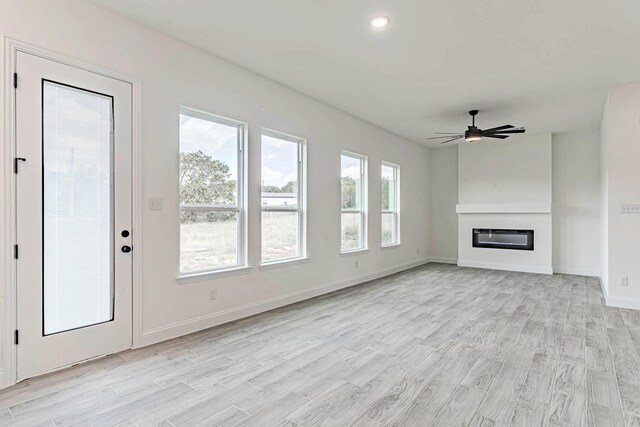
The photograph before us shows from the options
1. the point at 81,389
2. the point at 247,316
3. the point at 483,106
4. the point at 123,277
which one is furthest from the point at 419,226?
the point at 81,389

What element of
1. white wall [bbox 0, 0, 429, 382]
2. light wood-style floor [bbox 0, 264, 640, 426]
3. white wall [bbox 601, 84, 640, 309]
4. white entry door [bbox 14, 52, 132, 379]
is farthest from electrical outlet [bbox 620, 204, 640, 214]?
white entry door [bbox 14, 52, 132, 379]

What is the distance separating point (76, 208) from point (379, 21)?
2.91 meters

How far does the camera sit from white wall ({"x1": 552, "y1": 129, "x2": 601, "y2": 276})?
6820 millimetres

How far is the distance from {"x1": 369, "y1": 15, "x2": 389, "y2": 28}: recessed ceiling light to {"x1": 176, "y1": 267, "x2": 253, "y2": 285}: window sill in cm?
279

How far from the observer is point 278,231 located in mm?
4559

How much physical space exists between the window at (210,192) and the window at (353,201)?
2064 millimetres

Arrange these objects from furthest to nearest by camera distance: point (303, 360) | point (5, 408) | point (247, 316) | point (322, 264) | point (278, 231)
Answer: point (322, 264) → point (278, 231) → point (247, 316) → point (303, 360) → point (5, 408)

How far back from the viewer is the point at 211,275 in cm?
367

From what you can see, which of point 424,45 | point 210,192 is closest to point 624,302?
point 424,45

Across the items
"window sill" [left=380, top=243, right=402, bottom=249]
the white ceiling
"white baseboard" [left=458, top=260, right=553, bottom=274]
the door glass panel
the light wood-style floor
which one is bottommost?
the light wood-style floor

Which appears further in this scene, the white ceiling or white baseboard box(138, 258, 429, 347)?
white baseboard box(138, 258, 429, 347)

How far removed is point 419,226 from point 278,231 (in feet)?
15.4

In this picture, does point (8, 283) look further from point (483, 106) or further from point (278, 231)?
point (483, 106)

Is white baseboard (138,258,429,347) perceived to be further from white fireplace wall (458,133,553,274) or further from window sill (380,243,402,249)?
white fireplace wall (458,133,553,274)
